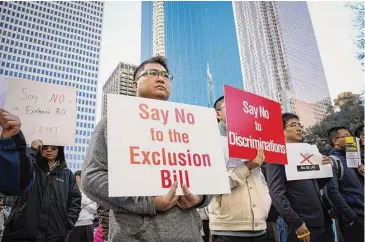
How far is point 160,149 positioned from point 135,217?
1.21 feet

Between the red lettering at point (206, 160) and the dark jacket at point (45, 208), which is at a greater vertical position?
the red lettering at point (206, 160)

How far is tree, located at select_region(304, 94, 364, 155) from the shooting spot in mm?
26922

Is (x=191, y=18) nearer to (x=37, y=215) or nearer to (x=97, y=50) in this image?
(x=97, y=50)

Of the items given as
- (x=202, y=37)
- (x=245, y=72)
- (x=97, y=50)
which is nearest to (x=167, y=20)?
(x=202, y=37)

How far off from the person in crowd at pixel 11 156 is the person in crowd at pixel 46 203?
3.18ft

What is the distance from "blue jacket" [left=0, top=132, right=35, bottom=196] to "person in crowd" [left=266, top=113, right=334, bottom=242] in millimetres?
2457

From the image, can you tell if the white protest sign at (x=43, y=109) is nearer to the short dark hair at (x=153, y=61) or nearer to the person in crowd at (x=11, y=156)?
the short dark hair at (x=153, y=61)

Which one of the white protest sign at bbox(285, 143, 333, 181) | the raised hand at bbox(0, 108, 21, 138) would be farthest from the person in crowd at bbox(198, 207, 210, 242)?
the raised hand at bbox(0, 108, 21, 138)

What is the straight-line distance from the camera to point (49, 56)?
311 ft

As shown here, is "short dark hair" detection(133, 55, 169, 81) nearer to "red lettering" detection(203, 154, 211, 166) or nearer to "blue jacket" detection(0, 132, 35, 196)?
"red lettering" detection(203, 154, 211, 166)

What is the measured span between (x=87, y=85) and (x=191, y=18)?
4860cm

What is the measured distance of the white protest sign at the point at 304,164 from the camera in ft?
9.76

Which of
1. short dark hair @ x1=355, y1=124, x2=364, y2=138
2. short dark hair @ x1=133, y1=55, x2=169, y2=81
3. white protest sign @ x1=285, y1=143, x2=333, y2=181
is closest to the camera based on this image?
short dark hair @ x1=133, y1=55, x2=169, y2=81

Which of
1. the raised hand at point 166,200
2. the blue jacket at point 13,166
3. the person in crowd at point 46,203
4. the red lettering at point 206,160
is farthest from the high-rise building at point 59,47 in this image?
the raised hand at point 166,200
